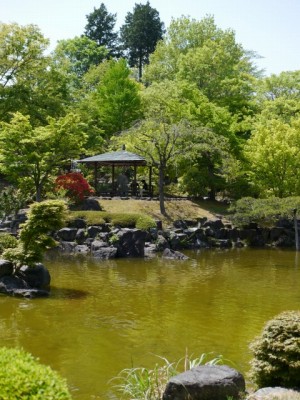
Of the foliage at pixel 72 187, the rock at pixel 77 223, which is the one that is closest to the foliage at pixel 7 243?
the rock at pixel 77 223

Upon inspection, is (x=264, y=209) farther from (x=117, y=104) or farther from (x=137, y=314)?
(x=117, y=104)

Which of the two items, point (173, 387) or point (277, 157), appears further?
point (277, 157)

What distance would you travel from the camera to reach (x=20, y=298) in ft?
48.3

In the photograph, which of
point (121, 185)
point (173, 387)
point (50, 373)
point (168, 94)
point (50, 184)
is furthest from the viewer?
point (168, 94)

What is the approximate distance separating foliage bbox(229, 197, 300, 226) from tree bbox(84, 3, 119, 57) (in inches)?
1893

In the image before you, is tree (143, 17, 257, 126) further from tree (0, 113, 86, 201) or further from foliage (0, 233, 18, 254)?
foliage (0, 233, 18, 254)

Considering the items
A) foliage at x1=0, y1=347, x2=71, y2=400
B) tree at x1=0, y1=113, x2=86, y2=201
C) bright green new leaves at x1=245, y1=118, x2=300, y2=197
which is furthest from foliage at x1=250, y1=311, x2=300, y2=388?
bright green new leaves at x1=245, y1=118, x2=300, y2=197

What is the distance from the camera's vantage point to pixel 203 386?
20.9ft

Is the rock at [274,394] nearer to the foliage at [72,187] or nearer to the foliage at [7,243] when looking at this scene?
the foliage at [7,243]

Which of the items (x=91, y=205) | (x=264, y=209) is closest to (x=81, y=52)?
(x=91, y=205)

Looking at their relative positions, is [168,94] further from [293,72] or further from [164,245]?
[164,245]

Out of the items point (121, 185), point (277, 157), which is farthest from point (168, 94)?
point (277, 157)

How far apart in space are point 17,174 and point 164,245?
34.6ft

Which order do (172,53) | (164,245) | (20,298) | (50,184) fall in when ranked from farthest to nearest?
(172,53) → (50,184) → (164,245) → (20,298)
